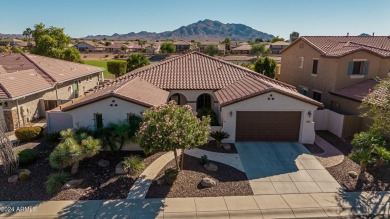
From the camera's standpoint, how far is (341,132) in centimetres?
2053

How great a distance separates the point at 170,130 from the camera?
12.7m

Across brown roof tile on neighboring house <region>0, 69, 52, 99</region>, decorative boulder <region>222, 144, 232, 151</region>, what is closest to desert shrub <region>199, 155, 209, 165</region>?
decorative boulder <region>222, 144, 232, 151</region>

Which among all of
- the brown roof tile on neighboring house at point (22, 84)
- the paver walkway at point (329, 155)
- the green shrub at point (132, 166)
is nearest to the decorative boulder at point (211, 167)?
the green shrub at point (132, 166)

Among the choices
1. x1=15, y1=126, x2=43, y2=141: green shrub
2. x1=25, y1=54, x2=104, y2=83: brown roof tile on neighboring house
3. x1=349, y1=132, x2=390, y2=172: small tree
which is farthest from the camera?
x1=25, y1=54, x2=104, y2=83: brown roof tile on neighboring house

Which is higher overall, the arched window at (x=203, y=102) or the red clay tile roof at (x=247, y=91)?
the red clay tile roof at (x=247, y=91)

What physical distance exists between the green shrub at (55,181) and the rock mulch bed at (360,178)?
45.2ft

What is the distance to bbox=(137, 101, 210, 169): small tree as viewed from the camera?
1261 cm

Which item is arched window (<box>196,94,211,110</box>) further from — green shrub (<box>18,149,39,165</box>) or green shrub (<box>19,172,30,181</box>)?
green shrub (<box>19,172,30,181</box>)

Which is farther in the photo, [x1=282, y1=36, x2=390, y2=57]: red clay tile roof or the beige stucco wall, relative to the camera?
[x1=282, y1=36, x2=390, y2=57]: red clay tile roof

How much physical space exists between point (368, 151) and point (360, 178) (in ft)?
4.79

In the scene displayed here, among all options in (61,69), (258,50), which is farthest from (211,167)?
(258,50)

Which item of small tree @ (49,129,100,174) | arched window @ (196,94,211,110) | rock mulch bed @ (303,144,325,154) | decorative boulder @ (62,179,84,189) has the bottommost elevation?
decorative boulder @ (62,179,84,189)

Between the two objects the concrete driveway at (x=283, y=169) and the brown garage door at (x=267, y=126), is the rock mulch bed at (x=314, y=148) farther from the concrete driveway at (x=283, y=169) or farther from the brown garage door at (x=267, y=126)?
the brown garage door at (x=267, y=126)

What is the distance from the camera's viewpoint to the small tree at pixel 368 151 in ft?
46.5
